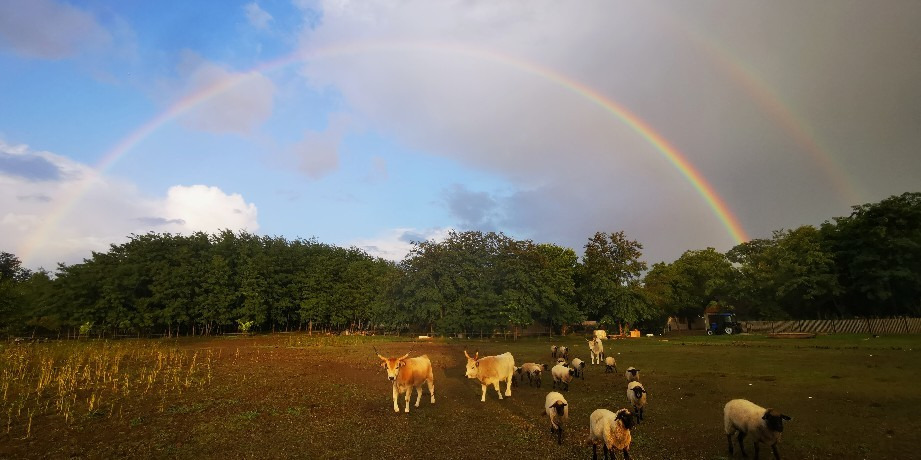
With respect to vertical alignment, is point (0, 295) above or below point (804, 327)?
above

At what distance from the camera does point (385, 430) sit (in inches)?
492

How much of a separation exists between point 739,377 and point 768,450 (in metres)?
10.9

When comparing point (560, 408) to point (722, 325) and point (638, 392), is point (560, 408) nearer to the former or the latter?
point (638, 392)

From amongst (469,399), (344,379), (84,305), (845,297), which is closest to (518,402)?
(469,399)

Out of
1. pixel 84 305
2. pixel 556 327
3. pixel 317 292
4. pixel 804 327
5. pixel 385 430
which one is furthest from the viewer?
pixel 317 292

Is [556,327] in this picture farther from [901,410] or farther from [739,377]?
[901,410]

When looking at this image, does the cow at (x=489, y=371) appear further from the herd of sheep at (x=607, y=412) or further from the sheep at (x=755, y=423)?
the sheep at (x=755, y=423)

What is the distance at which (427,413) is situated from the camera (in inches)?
578

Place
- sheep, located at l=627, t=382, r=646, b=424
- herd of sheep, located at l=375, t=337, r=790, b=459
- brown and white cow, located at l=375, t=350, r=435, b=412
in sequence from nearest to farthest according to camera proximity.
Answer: herd of sheep, located at l=375, t=337, r=790, b=459 < sheep, located at l=627, t=382, r=646, b=424 < brown and white cow, located at l=375, t=350, r=435, b=412

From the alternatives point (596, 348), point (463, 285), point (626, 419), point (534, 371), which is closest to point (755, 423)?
point (626, 419)

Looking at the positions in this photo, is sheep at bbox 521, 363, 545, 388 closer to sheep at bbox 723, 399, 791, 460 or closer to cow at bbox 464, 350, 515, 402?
cow at bbox 464, 350, 515, 402

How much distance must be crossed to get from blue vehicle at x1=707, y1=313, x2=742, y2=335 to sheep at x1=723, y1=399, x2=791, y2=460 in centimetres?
5718

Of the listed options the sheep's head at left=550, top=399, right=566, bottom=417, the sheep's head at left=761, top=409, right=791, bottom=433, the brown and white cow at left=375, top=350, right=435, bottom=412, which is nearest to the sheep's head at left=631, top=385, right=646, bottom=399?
the sheep's head at left=550, top=399, right=566, bottom=417

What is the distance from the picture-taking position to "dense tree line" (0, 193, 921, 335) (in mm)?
50844
